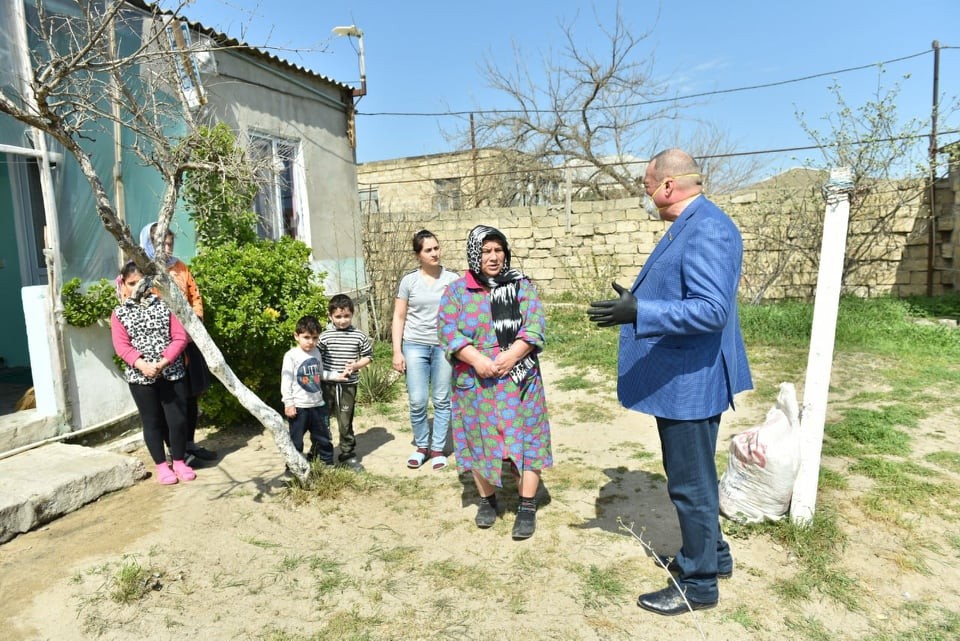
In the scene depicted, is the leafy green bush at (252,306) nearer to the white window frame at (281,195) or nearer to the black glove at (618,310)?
the white window frame at (281,195)

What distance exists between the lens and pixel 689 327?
2.41m

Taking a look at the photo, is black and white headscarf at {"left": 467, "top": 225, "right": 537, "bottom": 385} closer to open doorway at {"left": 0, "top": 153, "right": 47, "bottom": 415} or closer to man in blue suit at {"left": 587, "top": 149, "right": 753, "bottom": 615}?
man in blue suit at {"left": 587, "top": 149, "right": 753, "bottom": 615}

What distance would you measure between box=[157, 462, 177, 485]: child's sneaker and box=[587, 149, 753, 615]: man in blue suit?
3.19 meters

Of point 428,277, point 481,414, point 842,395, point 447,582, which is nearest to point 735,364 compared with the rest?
point 481,414

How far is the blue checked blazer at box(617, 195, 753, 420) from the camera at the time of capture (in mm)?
2430

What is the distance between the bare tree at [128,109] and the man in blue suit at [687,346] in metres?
2.20

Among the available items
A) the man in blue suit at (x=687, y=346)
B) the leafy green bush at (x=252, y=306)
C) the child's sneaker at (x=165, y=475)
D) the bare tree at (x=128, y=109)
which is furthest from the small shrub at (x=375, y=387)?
the man in blue suit at (x=687, y=346)

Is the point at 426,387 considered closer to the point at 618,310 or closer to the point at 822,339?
the point at 618,310

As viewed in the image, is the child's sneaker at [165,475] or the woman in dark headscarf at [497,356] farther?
the child's sneaker at [165,475]

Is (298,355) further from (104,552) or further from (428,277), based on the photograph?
(104,552)

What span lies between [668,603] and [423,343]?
Result: 2394 mm

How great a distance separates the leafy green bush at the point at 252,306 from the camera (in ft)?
16.9

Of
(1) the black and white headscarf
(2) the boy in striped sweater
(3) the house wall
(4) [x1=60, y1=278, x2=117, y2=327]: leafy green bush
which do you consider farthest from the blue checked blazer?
(3) the house wall

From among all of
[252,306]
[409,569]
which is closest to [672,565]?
[409,569]
